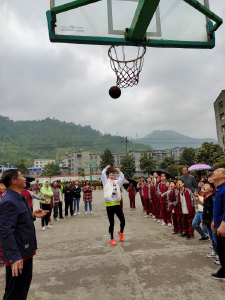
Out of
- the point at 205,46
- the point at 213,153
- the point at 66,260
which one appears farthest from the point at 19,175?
the point at 213,153

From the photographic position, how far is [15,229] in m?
2.43

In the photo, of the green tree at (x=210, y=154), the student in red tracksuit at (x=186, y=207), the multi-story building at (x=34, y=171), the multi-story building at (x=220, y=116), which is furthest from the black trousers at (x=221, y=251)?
the multi-story building at (x=34, y=171)

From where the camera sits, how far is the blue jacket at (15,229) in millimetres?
2293

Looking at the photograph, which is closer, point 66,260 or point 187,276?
point 187,276

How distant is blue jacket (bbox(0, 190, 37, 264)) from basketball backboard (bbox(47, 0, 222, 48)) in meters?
3.52

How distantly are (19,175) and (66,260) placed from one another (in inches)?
109

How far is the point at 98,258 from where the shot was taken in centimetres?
451

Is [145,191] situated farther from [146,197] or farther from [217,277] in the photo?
[217,277]

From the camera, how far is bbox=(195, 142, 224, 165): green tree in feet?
118

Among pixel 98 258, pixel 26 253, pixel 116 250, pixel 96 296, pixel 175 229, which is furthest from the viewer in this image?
Answer: pixel 175 229

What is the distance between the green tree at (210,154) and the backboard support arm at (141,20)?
35.3m

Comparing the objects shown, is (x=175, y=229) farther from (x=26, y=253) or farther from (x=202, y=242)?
(x=26, y=253)

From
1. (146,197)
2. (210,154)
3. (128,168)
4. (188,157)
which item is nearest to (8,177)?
(146,197)

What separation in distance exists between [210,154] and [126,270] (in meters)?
37.0
